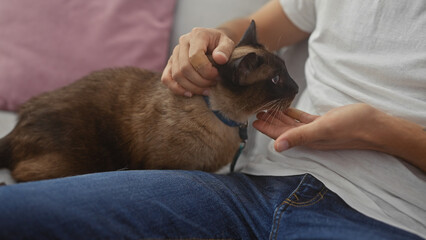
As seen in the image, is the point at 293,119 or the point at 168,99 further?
the point at 168,99

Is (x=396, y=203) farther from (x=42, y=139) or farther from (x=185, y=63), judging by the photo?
(x=42, y=139)

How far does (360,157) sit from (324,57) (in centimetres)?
38

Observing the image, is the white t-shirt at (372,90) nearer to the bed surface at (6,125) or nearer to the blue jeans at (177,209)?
the blue jeans at (177,209)

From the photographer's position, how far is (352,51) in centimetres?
110

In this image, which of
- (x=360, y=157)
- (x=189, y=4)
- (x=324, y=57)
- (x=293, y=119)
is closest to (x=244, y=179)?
(x=293, y=119)

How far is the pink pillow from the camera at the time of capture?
1567mm

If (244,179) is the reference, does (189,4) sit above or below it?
above

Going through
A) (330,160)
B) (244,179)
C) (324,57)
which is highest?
(324,57)

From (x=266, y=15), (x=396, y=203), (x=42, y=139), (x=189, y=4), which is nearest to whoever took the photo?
(x=396, y=203)

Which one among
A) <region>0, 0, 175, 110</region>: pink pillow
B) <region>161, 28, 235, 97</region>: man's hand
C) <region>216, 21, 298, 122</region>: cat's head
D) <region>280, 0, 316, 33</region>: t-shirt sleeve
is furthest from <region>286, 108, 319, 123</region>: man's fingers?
<region>0, 0, 175, 110</region>: pink pillow

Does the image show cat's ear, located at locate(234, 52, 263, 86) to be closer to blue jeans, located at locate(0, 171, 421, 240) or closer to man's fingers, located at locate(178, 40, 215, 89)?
man's fingers, located at locate(178, 40, 215, 89)

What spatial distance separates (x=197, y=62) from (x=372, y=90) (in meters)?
0.55

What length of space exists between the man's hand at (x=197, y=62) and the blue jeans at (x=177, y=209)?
0.30 meters

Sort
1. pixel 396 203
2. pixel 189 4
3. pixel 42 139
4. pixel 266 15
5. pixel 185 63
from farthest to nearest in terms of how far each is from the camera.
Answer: pixel 189 4 → pixel 266 15 → pixel 42 139 → pixel 185 63 → pixel 396 203
